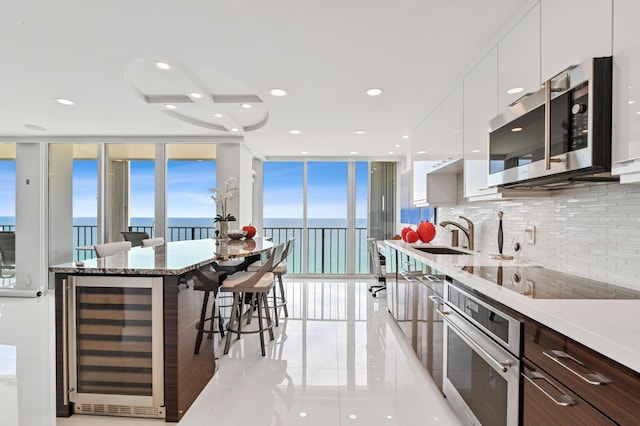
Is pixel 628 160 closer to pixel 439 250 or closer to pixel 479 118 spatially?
pixel 479 118

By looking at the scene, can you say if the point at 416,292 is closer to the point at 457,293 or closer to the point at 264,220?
the point at 457,293

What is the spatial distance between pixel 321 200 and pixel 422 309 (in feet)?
12.9

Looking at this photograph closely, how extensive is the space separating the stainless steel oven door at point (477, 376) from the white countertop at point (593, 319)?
237mm

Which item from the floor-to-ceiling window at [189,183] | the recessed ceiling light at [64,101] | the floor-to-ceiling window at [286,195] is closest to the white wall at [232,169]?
the floor-to-ceiling window at [189,183]

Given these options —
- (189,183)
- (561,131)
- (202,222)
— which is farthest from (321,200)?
(561,131)

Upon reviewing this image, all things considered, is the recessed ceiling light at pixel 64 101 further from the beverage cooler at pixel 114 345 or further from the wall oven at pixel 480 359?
the wall oven at pixel 480 359

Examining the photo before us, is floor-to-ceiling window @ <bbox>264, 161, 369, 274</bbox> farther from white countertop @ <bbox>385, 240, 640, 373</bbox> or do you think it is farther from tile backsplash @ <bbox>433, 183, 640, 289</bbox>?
white countertop @ <bbox>385, 240, 640, 373</bbox>

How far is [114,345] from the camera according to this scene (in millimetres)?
1929

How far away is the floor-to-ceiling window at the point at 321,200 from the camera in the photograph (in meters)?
6.15

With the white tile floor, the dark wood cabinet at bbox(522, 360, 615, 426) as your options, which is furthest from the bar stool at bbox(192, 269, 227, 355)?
the dark wood cabinet at bbox(522, 360, 615, 426)

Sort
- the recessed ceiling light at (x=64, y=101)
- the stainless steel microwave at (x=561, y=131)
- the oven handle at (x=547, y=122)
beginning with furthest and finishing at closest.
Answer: the recessed ceiling light at (x=64, y=101)
the oven handle at (x=547, y=122)
the stainless steel microwave at (x=561, y=131)

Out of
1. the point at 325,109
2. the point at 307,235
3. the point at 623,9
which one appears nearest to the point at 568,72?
the point at 623,9

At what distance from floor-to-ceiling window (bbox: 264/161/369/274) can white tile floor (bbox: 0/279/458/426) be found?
2.46m

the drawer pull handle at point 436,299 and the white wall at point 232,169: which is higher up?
the white wall at point 232,169
